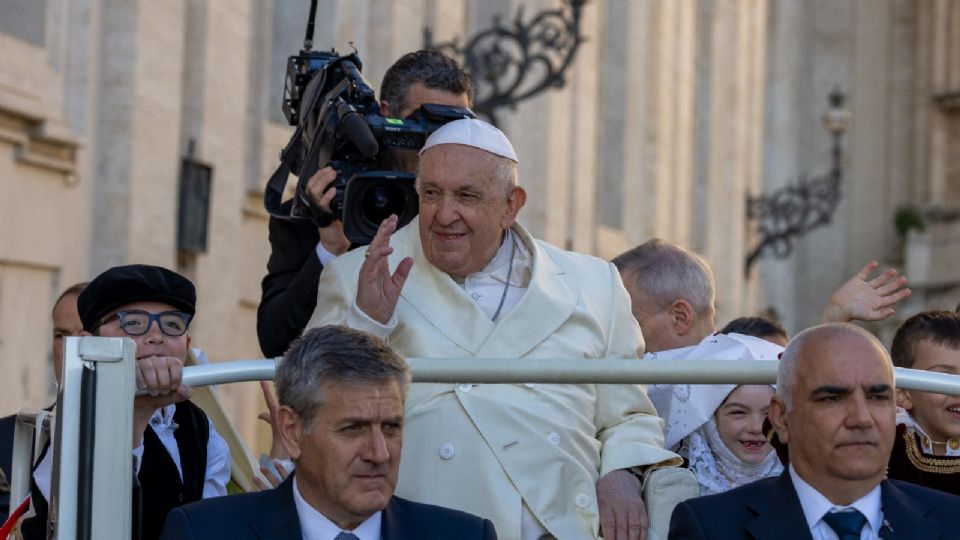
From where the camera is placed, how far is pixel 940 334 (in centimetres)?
645

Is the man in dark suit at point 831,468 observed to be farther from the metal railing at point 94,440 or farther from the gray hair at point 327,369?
the metal railing at point 94,440

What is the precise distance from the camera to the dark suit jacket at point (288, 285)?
622 centimetres

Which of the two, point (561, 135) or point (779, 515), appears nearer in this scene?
point (779, 515)

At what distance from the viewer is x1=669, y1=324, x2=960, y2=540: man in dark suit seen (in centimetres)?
497

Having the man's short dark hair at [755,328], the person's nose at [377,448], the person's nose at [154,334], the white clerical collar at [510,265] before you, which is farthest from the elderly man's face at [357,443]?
the man's short dark hair at [755,328]

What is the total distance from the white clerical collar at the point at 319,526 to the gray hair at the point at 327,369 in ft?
0.61

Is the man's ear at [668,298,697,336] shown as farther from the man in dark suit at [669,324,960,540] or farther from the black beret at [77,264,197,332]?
the black beret at [77,264,197,332]

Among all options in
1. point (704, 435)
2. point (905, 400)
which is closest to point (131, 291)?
point (704, 435)

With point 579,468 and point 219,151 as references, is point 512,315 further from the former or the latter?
point 219,151

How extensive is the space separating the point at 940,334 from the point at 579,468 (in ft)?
4.66

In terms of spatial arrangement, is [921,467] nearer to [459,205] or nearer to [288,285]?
[459,205]

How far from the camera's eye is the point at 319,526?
489 centimetres

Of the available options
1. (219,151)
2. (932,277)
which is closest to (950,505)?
(219,151)

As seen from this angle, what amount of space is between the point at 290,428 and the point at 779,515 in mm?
1148
